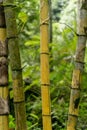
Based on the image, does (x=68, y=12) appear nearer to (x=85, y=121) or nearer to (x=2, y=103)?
(x=85, y=121)

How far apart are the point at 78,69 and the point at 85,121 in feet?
3.23

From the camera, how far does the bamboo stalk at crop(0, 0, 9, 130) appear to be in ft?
3.78

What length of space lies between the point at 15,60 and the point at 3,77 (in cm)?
7

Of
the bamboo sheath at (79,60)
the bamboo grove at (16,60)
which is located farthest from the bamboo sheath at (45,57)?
the bamboo sheath at (79,60)

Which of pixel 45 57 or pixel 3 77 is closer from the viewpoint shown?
pixel 3 77

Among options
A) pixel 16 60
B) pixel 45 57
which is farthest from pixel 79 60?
pixel 16 60

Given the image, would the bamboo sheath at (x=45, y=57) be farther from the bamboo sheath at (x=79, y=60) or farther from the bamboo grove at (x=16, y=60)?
the bamboo sheath at (x=79, y=60)

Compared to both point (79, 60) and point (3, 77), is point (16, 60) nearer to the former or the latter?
point (3, 77)

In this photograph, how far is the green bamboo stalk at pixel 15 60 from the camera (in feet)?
3.72

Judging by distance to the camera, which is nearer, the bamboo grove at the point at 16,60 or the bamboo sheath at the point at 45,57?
the bamboo grove at the point at 16,60

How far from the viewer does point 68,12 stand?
421cm

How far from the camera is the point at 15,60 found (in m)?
1.16

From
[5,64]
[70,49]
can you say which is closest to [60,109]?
[70,49]

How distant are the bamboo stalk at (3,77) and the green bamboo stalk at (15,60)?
24 mm
